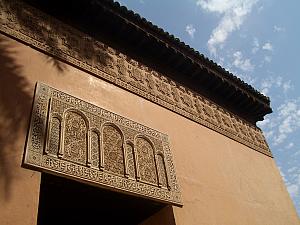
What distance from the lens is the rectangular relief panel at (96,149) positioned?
2.51 metres

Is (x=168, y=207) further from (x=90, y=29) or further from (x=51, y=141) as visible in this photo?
(x=90, y=29)

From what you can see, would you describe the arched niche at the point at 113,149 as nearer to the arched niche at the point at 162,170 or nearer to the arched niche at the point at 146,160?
the arched niche at the point at 146,160

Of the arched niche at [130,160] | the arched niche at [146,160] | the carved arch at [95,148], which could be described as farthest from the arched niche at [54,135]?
the arched niche at [146,160]

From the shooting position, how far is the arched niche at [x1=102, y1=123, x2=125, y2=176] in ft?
9.37

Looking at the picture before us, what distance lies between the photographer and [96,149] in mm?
2854

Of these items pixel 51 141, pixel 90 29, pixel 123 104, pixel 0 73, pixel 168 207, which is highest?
pixel 90 29

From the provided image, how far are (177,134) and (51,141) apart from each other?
1.73 metres

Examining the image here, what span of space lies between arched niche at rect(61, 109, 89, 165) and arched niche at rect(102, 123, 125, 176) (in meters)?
0.20

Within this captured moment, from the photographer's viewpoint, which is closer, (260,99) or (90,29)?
(90,29)

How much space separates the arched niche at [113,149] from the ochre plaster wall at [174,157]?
11.4 inches

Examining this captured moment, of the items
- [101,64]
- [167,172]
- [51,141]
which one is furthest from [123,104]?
[51,141]

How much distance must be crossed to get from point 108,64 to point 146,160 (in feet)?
4.39

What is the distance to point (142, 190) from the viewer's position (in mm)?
2922

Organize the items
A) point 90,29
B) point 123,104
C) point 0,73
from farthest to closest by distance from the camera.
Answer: point 90,29, point 123,104, point 0,73
